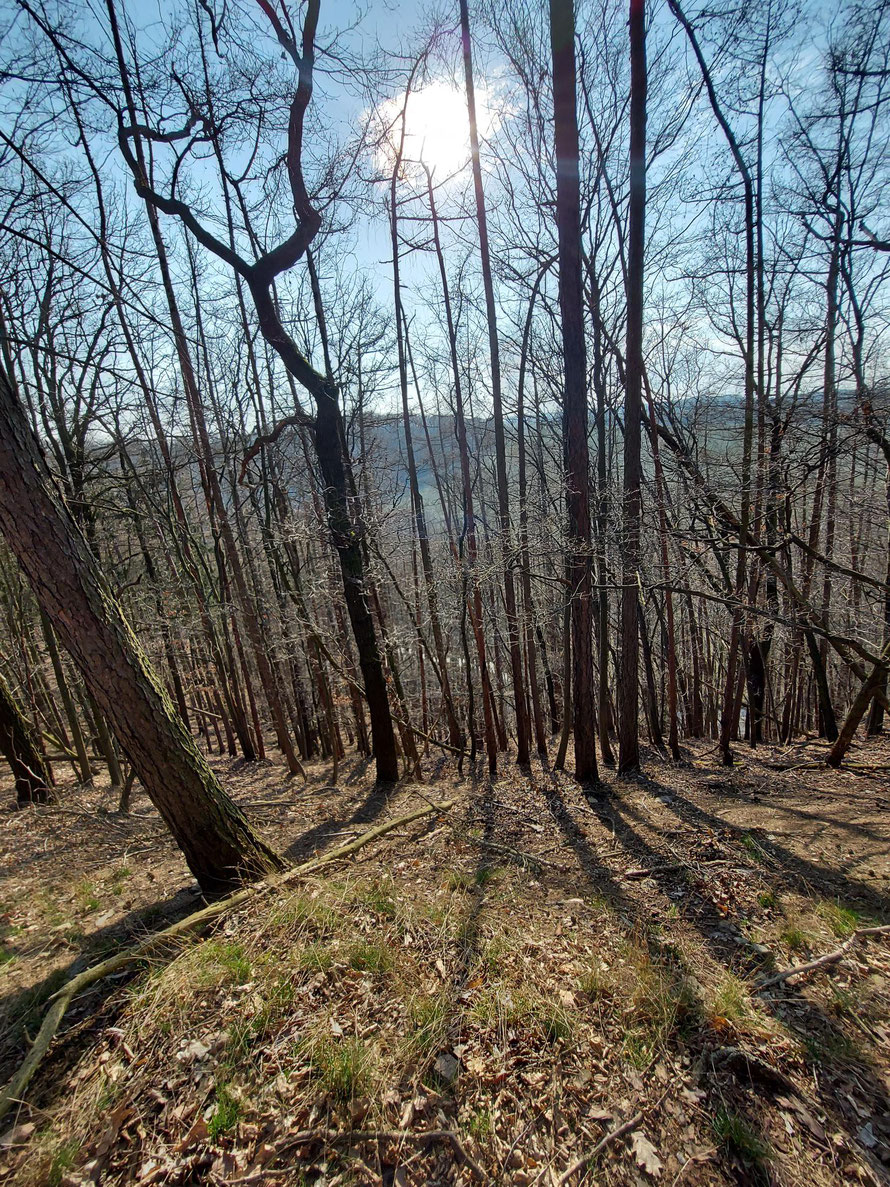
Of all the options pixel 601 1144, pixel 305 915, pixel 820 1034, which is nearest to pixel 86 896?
pixel 305 915

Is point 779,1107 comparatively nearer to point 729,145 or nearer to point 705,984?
point 705,984

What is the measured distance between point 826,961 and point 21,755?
853 cm

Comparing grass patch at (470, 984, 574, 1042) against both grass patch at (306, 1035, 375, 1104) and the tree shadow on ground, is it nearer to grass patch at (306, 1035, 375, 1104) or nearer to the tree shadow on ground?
grass patch at (306, 1035, 375, 1104)

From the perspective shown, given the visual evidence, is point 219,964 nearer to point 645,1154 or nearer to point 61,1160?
point 61,1160

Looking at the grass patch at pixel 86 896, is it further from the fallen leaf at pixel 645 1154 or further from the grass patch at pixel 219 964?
the fallen leaf at pixel 645 1154

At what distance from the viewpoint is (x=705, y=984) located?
Answer: 259 cm

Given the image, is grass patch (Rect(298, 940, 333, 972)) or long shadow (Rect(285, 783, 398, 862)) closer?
grass patch (Rect(298, 940, 333, 972))

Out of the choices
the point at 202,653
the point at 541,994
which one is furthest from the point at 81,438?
the point at 541,994

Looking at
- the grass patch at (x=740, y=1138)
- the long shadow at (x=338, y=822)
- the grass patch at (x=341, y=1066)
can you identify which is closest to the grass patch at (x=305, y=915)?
the grass patch at (x=341, y=1066)

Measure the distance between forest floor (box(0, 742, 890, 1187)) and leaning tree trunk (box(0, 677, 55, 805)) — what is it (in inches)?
102

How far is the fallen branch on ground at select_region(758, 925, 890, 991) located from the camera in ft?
8.36

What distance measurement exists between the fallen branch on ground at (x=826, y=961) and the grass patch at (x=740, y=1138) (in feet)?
2.56

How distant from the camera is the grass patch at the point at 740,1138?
6.02ft

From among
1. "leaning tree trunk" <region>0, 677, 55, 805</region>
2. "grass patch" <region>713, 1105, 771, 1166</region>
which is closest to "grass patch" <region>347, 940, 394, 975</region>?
"grass patch" <region>713, 1105, 771, 1166</region>
